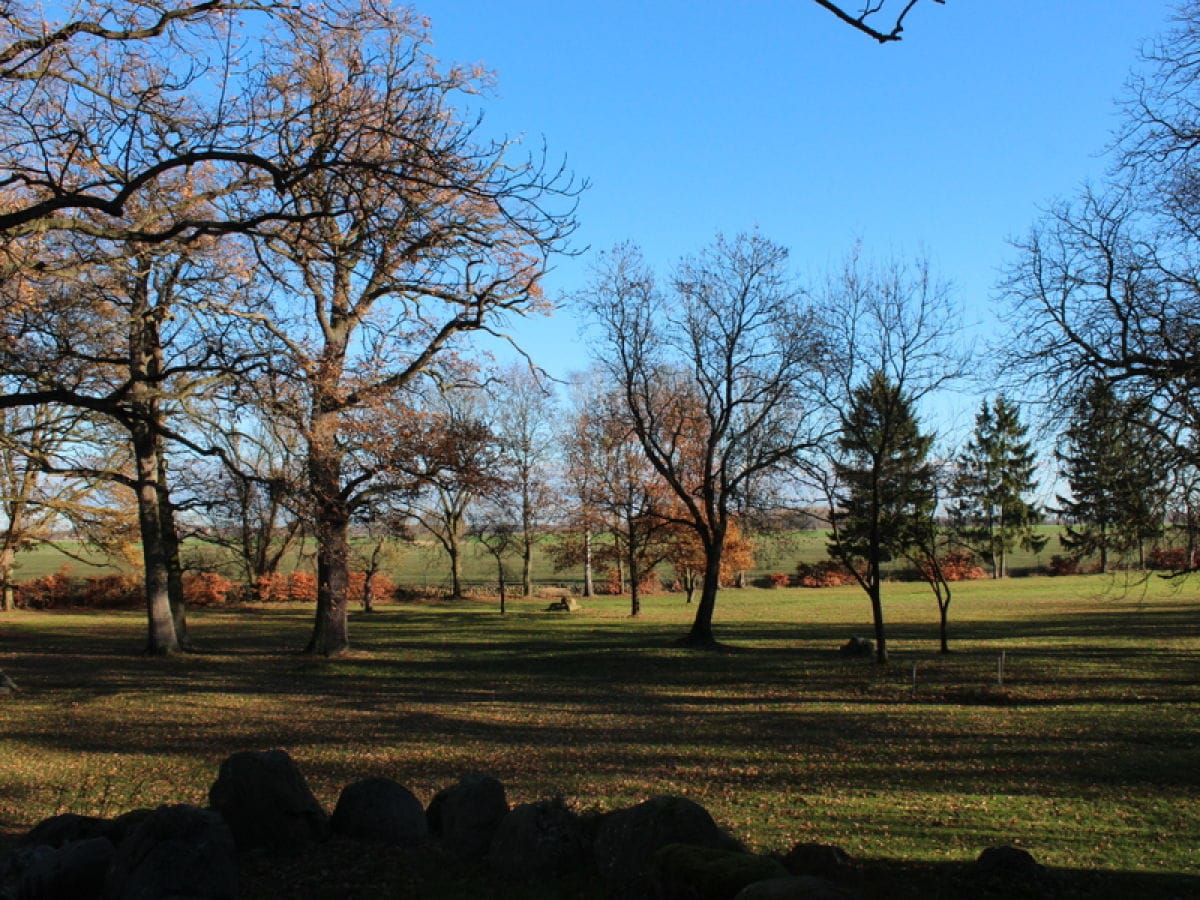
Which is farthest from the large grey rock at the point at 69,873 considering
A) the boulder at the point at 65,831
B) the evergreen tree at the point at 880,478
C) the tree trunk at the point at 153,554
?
the tree trunk at the point at 153,554

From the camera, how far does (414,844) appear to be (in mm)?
6414

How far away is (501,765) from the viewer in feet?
37.6

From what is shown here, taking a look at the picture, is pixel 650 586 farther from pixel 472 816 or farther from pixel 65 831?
pixel 65 831

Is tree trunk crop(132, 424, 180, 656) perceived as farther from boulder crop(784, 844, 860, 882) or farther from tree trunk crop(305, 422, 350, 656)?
boulder crop(784, 844, 860, 882)

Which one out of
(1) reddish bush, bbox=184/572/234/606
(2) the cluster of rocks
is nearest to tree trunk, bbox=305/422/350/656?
(2) the cluster of rocks

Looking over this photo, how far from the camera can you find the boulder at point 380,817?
21.1ft

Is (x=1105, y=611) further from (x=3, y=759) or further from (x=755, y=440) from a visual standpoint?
(x=3, y=759)

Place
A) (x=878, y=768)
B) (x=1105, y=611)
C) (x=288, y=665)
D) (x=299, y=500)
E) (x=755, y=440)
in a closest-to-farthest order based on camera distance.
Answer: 1. (x=878, y=768)
2. (x=299, y=500)
3. (x=288, y=665)
4. (x=755, y=440)
5. (x=1105, y=611)

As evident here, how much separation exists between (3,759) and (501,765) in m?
5.96

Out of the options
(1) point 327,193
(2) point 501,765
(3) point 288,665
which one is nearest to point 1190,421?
(2) point 501,765

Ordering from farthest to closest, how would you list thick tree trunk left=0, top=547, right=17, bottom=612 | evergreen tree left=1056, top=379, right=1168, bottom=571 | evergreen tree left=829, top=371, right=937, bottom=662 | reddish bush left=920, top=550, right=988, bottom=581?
reddish bush left=920, top=550, right=988, bottom=581 < thick tree trunk left=0, top=547, right=17, bottom=612 < evergreen tree left=829, top=371, right=937, bottom=662 < evergreen tree left=1056, top=379, right=1168, bottom=571

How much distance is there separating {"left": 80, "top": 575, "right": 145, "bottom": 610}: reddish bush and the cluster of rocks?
4634 cm

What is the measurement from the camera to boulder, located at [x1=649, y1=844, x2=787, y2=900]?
449 cm

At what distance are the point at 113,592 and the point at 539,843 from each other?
4834 cm
